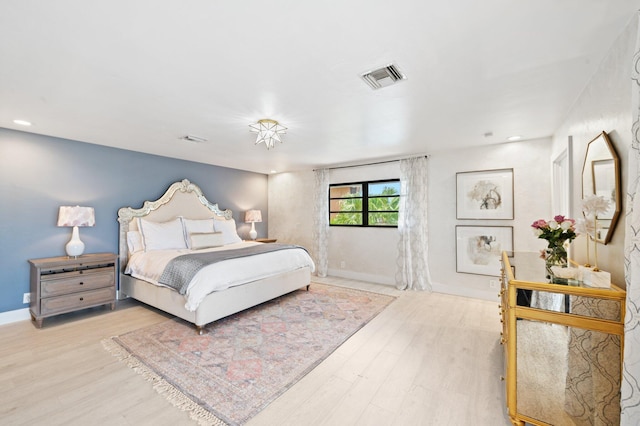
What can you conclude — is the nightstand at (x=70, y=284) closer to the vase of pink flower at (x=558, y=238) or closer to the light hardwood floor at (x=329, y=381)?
the light hardwood floor at (x=329, y=381)

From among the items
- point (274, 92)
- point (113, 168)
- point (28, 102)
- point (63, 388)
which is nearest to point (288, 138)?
point (274, 92)

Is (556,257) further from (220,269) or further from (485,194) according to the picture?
(220,269)

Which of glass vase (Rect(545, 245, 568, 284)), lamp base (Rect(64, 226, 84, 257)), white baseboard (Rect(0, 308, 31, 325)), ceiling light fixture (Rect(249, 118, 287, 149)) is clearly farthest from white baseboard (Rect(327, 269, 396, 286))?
white baseboard (Rect(0, 308, 31, 325))

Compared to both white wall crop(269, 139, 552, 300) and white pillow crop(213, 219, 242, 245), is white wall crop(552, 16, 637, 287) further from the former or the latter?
white pillow crop(213, 219, 242, 245)

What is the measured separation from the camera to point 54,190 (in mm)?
3484

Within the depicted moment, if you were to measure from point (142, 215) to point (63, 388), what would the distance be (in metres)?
2.79

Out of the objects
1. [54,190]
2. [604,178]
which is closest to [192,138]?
[54,190]

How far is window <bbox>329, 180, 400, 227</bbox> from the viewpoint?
4.96 meters

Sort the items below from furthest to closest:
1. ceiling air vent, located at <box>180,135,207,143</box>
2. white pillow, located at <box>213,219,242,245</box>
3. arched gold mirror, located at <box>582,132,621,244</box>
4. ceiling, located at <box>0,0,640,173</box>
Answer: white pillow, located at <box>213,219,242,245</box> → ceiling air vent, located at <box>180,135,207,143</box> → arched gold mirror, located at <box>582,132,621,244</box> → ceiling, located at <box>0,0,640,173</box>

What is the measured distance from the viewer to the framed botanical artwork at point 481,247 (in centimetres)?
380

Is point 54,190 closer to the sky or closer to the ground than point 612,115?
closer to the ground

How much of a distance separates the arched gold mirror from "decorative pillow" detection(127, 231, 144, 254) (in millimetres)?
5134

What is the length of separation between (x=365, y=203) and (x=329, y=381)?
362 cm

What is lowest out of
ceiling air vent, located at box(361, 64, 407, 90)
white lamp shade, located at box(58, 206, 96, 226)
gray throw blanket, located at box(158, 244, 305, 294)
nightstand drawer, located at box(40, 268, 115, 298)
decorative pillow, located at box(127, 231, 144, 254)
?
nightstand drawer, located at box(40, 268, 115, 298)
